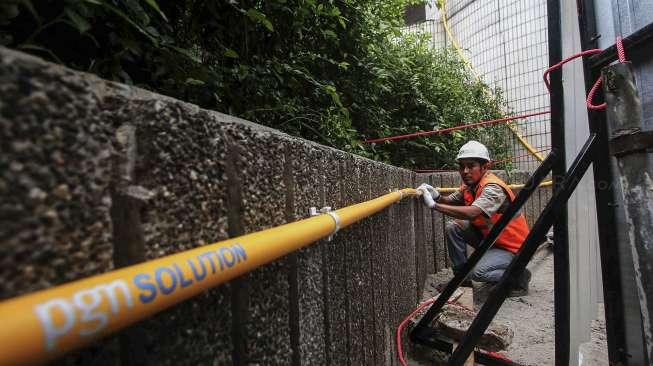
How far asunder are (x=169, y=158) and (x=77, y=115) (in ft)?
0.51

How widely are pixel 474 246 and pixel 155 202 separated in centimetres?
434

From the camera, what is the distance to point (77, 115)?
19.4 inches

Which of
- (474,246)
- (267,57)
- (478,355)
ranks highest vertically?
(267,57)

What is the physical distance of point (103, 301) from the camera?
403 mm

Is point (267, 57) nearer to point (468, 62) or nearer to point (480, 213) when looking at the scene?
point (480, 213)

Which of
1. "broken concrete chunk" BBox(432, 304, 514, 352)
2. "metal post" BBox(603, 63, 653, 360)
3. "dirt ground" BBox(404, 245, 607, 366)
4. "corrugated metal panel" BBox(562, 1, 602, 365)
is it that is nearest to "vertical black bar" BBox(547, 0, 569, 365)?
"corrugated metal panel" BBox(562, 1, 602, 365)

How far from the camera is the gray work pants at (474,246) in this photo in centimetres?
401

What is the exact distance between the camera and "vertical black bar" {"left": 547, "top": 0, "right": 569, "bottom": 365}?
191cm

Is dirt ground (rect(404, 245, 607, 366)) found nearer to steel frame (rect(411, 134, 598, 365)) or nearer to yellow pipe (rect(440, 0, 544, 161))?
steel frame (rect(411, 134, 598, 365))

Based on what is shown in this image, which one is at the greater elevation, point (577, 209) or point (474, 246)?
point (577, 209)

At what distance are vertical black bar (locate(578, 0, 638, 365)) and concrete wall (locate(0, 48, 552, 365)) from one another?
1.28m

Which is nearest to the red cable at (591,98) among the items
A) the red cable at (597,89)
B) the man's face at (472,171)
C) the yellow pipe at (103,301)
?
the red cable at (597,89)

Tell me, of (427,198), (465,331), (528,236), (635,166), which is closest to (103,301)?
(635,166)

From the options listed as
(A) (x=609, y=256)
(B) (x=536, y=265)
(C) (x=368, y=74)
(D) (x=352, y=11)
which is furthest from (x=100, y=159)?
(B) (x=536, y=265)
